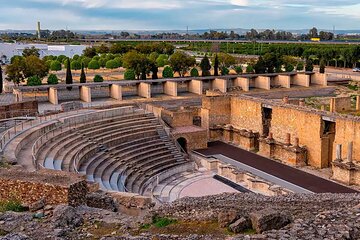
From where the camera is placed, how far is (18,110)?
2481 cm

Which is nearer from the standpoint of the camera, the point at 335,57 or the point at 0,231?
the point at 0,231

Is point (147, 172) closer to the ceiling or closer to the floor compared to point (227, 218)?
closer to the floor

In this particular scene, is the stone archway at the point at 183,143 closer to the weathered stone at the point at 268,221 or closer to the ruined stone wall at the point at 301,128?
the ruined stone wall at the point at 301,128

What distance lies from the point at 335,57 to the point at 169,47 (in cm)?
2435

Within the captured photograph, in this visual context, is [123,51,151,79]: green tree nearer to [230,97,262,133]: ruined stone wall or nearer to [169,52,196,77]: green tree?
[169,52,196,77]: green tree

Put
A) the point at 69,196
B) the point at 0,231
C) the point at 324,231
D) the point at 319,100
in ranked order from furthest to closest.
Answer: the point at 319,100, the point at 69,196, the point at 0,231, the point at 324,231

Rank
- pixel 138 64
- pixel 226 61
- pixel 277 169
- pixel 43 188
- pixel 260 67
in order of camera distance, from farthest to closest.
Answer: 1. pixel 226 61
2. pixel 260 67
3. pixel 138 64
4. pixel 277 169
5. pixel 43 188

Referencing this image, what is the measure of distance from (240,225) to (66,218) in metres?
3.35

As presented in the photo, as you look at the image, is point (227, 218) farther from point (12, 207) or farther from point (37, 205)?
point (12, 207)

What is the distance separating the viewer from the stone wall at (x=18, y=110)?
24016mm

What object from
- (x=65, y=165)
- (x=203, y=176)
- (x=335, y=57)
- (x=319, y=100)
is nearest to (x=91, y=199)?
(x=65, y=165)

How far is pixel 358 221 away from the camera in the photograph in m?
8.11

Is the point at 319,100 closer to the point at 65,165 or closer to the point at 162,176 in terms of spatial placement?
the point at 162,176


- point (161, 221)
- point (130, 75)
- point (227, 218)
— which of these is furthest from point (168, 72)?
point (227, 218)
